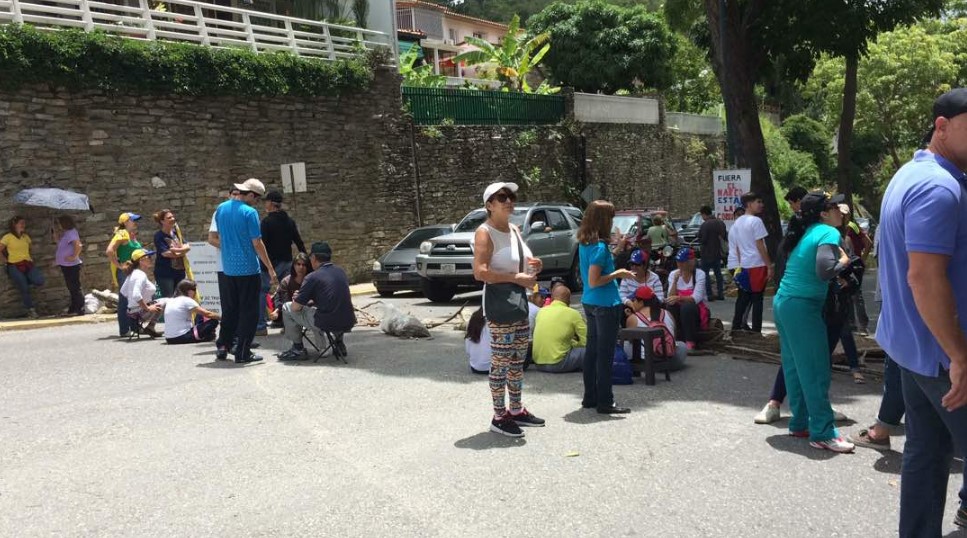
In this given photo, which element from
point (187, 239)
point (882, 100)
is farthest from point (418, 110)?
point (882, 100)

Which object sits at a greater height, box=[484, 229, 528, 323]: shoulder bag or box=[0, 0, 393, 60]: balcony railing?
box=[0, 0, 393, 60]: balcony railing

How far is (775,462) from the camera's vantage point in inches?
214

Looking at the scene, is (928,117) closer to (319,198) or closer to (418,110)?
(418,110)

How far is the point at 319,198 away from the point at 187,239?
13.1 feet

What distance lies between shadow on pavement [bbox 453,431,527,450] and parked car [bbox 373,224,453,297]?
35.8 ft

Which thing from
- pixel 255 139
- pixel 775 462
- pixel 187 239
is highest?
pixel 255 139

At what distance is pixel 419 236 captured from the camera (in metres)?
18.4

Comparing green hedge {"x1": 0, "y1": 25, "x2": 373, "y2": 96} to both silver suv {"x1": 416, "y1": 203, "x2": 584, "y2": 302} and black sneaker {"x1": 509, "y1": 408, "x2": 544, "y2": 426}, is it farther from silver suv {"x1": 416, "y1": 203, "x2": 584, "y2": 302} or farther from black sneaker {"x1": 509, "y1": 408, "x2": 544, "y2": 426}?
black sneaker {"x1": 509, "y1": 408, "x2": 544, "y2": 426}

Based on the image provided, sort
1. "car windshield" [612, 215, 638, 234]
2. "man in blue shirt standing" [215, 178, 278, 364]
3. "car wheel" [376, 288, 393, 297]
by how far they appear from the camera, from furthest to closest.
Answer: "car windshield" [612, 215, 638, 234] < "car wheel" [376, 288, 393, 297] < "man in blue shirt standing" [215, 178, 278, 364]

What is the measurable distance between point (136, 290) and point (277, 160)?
9.72m

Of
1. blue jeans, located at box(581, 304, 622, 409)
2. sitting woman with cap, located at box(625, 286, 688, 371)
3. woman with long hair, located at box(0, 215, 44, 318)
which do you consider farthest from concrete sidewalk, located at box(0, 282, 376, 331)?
blue jeans, located at box(581, 304, 622, 409)

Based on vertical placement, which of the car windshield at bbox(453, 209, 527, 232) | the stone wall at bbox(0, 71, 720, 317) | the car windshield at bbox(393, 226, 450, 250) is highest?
the stone wall at bbox(0, 71, 720, 317)

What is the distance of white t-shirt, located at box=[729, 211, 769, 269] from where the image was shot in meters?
10.1

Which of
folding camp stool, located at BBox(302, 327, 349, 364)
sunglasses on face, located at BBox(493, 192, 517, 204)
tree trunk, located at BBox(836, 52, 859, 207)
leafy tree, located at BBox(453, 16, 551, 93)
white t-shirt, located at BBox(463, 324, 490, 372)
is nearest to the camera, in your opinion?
sunglasses on face, located at BBox(493, 192, 517, 204)
